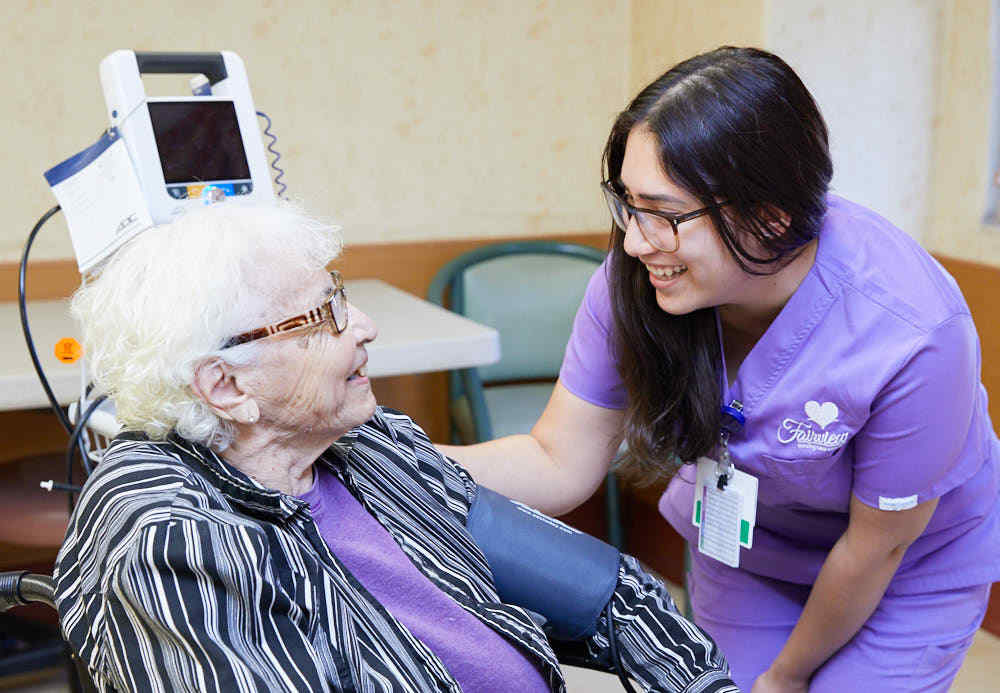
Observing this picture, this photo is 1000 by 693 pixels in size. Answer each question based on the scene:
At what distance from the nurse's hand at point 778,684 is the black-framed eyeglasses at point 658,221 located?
74cm

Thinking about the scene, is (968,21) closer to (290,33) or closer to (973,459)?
(973,459)

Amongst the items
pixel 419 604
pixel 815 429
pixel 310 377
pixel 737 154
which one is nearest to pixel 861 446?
pixel 815 429

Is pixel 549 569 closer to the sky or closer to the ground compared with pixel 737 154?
closer to the ground

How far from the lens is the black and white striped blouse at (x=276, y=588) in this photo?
0.94 m

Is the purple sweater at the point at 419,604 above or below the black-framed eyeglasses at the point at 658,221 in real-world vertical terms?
below

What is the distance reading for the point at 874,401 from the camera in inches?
53.3

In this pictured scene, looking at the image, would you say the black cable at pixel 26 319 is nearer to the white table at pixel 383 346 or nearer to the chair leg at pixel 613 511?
the white table at pixel 383 346

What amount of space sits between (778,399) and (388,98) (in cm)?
193

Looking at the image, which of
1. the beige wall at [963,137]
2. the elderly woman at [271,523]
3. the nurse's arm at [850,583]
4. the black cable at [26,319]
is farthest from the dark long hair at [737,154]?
the beige wall at [963,137]

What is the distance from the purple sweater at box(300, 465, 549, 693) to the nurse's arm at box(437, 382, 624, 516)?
0.34 metres

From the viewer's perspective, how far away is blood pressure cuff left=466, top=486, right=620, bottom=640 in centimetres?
134

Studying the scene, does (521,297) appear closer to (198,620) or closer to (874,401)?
(874,401)

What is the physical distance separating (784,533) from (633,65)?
6.54 ft

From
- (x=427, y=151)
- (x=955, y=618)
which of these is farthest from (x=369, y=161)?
(x=955, y=618)
